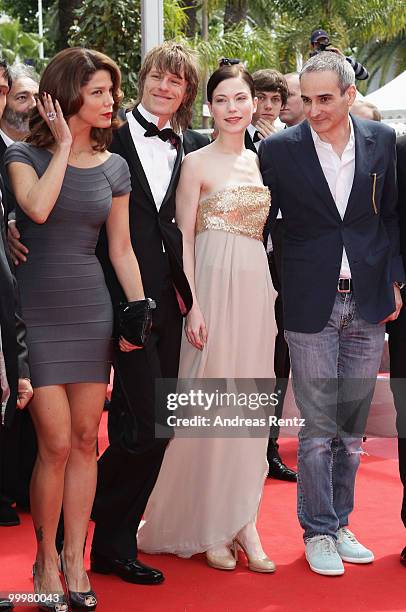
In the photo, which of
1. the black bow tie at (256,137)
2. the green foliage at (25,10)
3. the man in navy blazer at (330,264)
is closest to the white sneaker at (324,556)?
the man in navy blazer at (330,264)

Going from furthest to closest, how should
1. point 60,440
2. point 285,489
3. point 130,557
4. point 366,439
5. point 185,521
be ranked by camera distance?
point 366,439
point 285,489
point 185,521
point 130,557
point 60,440

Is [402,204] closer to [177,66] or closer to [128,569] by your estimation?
[177,66]

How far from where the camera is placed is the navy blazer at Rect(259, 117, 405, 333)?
13.4 ft

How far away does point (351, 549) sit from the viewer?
423 cm

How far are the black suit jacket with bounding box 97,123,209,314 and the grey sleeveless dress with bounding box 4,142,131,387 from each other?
1.24 ft

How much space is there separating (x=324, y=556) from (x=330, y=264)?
3.85 feet

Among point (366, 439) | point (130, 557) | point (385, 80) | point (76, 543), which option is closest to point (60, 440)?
point (76, 543)

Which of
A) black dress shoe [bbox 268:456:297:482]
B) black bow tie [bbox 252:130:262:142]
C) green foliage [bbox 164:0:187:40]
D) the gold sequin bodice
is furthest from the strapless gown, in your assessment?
green foliage [bbox 164:0:187:40]

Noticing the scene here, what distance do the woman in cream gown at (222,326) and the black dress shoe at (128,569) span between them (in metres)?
0.31

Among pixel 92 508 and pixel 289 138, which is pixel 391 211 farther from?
pixel 92 508

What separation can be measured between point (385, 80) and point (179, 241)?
40563mm

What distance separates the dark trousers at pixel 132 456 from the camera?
12.6ft

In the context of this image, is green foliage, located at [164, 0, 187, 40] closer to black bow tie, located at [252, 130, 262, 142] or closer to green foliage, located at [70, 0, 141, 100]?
green foliage, located at [70, 0, 141, 100]

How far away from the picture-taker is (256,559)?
4.12 m
